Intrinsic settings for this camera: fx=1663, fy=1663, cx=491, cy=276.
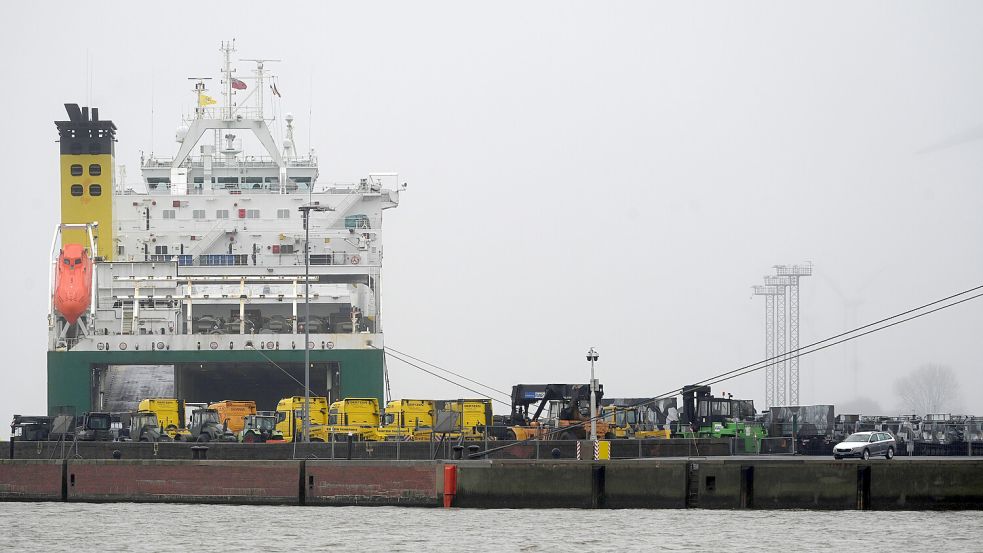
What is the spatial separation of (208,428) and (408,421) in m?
7.59

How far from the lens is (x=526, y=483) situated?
41344mm

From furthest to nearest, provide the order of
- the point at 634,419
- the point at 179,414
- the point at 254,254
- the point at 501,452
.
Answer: the point at 254,254 < the point at 634,419 < the point at 179,414 < the point at 501,452

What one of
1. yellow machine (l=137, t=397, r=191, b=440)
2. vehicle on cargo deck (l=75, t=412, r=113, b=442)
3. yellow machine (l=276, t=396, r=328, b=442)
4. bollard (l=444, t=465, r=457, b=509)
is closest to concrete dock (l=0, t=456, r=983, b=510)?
bollard (l=444, t=465, r=457, b=509)

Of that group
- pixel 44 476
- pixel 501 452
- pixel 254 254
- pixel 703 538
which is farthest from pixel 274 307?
pixel 703 538

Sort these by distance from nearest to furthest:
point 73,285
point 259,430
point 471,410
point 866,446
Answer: point 866,446
point 259,430
point 471,410
point 73,285

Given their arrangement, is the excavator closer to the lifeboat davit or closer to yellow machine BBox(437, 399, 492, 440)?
yellow machine BBox(437, 399, 492, 440)

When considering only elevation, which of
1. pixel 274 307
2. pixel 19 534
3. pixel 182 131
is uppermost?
pixel 182 131

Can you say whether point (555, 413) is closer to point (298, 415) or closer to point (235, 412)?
point (298, 415)

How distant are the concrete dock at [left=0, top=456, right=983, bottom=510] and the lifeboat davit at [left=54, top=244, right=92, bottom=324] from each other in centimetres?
2773

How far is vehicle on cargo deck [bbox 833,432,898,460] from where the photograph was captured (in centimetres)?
5228

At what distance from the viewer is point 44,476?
151ft

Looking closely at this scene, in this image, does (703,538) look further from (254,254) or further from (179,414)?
(254,254)

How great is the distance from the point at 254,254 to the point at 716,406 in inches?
935

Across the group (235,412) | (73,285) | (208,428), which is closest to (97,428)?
(208,428)
